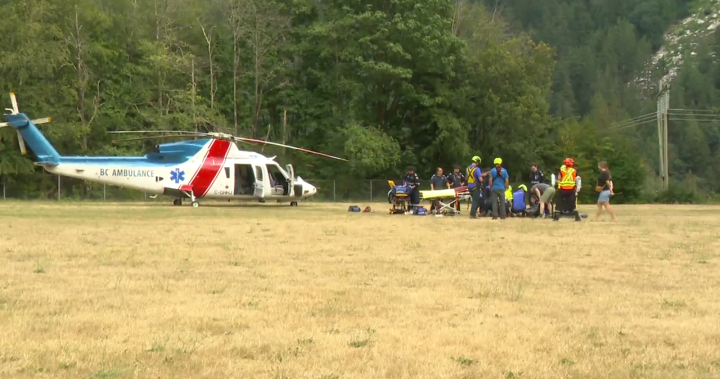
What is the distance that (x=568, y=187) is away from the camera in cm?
1884

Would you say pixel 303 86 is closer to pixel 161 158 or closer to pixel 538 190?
pixel 161 158

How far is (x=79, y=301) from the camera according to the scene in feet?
22.2

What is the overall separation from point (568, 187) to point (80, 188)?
28.5 meters

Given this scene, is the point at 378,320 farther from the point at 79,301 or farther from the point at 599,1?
the point at 599,1

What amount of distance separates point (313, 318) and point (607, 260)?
5.38 meters

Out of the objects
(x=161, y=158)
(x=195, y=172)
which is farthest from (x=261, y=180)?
(x=161, y=158)

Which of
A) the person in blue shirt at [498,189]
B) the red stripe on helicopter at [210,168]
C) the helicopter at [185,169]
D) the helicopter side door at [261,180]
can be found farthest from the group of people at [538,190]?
the red stripe on helicopter at [210,168]

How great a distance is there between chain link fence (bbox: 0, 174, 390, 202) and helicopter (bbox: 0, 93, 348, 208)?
1145cm

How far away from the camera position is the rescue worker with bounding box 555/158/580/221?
18.8 meters

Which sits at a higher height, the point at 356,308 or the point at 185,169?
the point at 185,169

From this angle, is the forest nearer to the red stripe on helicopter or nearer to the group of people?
the red stripe on helicopter

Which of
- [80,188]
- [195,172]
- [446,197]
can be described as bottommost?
[446,197]

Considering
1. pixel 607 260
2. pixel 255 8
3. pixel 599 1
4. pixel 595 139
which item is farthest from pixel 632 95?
pixel 607 260

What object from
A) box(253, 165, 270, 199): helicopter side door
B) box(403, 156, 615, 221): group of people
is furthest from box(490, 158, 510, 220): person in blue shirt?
box(253, 165, 270, 199): helicopter side door
